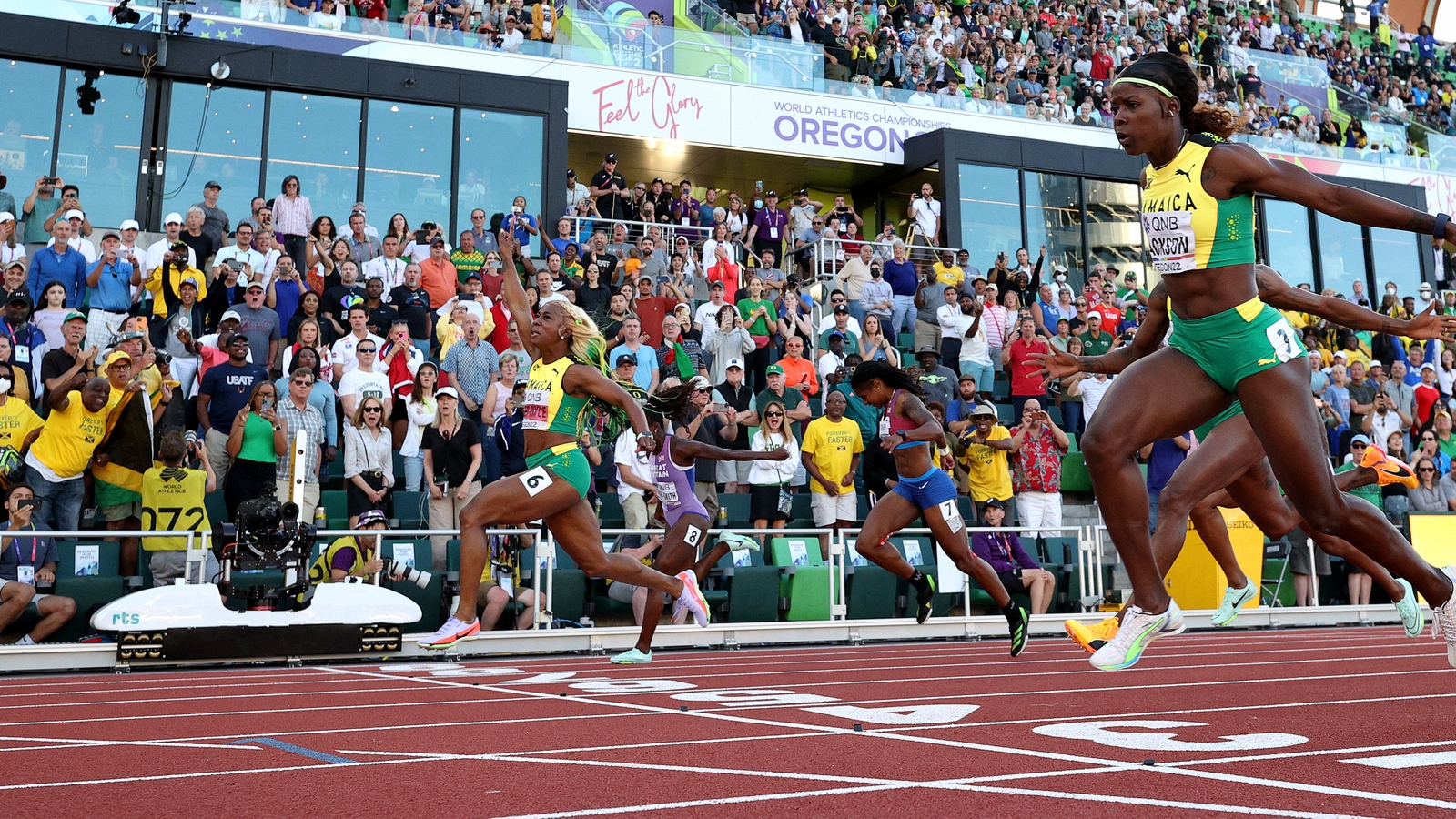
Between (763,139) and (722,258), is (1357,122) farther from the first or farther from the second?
(722,258)

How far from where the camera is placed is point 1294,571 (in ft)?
47.1

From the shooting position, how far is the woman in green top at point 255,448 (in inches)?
433

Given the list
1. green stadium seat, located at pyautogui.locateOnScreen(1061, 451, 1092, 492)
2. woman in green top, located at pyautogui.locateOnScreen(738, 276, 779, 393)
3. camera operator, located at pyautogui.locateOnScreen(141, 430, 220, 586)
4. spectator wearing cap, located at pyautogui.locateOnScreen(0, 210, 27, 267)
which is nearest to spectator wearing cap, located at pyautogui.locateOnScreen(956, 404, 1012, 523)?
green stadium seat, located at pyautogui.locateOnScreen(1061, 451, 1092, 492)

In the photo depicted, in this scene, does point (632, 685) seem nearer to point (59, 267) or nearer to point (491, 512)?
point (491, 512)

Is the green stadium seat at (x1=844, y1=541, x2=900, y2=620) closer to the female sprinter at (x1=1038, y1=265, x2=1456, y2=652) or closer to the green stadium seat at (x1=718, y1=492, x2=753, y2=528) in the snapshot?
the green stadium seat at (x1=718, y1=492, x2=753, y2=528)

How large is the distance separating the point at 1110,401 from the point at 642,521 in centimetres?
743

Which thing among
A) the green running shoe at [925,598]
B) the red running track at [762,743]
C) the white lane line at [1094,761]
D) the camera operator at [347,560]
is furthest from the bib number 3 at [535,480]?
the green running shoe at [925,598]

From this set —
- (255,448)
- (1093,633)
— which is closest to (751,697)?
(1093,633)

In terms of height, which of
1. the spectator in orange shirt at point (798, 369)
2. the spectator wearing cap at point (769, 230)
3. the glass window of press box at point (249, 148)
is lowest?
the spectator in orange shirt at point (798, 369)

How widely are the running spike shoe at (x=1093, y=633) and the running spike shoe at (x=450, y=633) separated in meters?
3.34

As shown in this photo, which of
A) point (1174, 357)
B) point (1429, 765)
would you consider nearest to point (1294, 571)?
point (1174, 357)

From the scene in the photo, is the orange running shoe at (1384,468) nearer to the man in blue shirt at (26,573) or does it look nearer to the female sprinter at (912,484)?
the female sprinter at (912,484)

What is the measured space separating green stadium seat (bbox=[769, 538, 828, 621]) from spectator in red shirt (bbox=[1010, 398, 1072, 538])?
287cm

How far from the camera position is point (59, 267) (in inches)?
507
